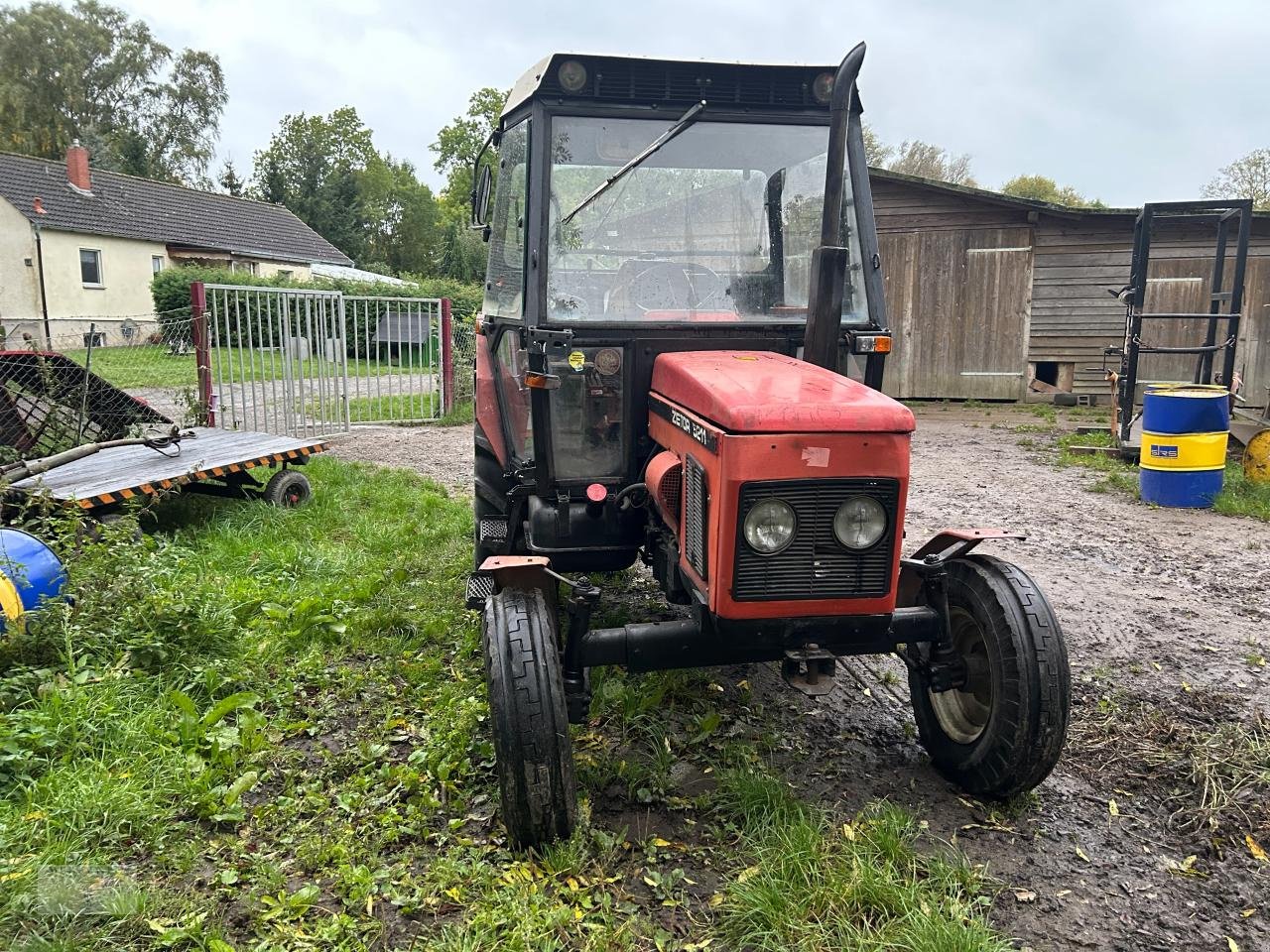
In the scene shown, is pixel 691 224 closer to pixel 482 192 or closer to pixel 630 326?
pixel 630 326

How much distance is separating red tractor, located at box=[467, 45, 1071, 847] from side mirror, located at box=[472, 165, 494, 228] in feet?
0.05

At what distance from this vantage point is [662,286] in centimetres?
372

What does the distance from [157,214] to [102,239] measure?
301cm

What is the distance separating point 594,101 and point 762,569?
2.08 metres

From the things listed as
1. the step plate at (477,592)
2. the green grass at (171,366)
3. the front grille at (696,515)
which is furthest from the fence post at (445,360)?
the front grille at (696,515)

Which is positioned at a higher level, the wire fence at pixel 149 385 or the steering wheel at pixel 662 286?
the steering wheel at pixel 662 286

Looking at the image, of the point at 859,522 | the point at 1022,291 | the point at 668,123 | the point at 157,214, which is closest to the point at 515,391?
the point at 668,123

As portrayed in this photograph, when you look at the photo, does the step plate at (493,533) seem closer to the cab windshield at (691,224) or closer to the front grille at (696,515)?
the cab windshield at (691,224)

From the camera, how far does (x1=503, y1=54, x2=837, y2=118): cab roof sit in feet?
11.9

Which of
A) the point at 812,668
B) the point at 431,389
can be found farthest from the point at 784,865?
the point at 431,389

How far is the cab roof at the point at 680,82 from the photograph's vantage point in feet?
11.9

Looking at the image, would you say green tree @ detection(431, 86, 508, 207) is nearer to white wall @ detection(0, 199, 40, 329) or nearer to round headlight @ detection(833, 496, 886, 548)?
white wall @ detection(0, 199, 40, 329)

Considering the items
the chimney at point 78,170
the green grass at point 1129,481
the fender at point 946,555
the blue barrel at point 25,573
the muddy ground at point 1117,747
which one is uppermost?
the chimney at point 78,170

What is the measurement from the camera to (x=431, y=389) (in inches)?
557
